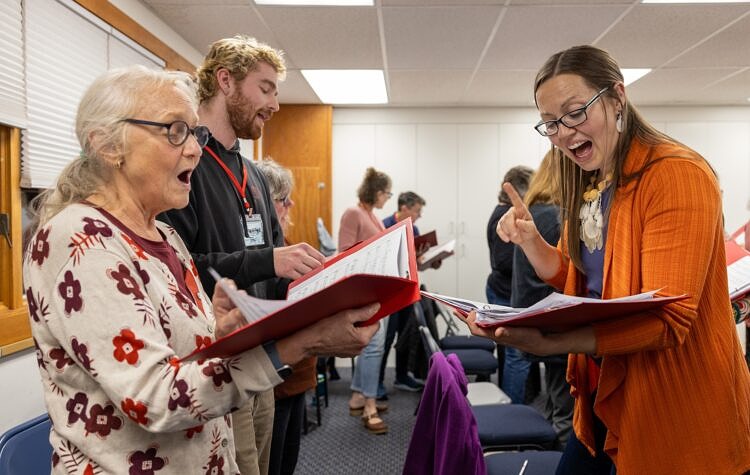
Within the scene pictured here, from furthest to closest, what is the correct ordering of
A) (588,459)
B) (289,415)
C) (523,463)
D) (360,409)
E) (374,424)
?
(360,409), (374,424), (289,415), (523,463), (588,459)

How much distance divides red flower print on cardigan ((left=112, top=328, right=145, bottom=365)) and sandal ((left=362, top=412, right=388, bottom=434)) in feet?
9.54

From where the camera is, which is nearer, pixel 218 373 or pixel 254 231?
pixel 218 373

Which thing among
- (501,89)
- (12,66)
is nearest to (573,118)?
(12,66)

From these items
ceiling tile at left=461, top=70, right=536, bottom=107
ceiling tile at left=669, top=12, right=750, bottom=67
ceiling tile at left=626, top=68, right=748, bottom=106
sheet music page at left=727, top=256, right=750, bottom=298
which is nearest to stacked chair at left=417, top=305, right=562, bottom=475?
sheet music page at left=727, top=256, right=750, bottom=298

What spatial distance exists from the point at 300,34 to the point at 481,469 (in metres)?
3.27

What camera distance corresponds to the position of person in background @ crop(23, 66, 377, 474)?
2.47 feet

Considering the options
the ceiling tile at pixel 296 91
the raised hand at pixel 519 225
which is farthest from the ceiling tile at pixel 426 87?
the raised hand at pixel 519 225

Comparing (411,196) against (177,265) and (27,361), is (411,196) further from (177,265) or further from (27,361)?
(177,265)

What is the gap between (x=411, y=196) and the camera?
5074 millimetres

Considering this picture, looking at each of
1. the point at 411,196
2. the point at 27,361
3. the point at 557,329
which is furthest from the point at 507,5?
the point at 27,361

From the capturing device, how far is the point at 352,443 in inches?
130

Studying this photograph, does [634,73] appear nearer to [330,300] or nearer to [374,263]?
[374,263]

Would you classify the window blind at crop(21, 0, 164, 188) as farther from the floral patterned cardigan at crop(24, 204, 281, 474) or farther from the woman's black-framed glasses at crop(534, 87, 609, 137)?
the woman's black-framed glasses at crop(534, 87, 609, 137)

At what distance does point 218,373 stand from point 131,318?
15 centimetres
